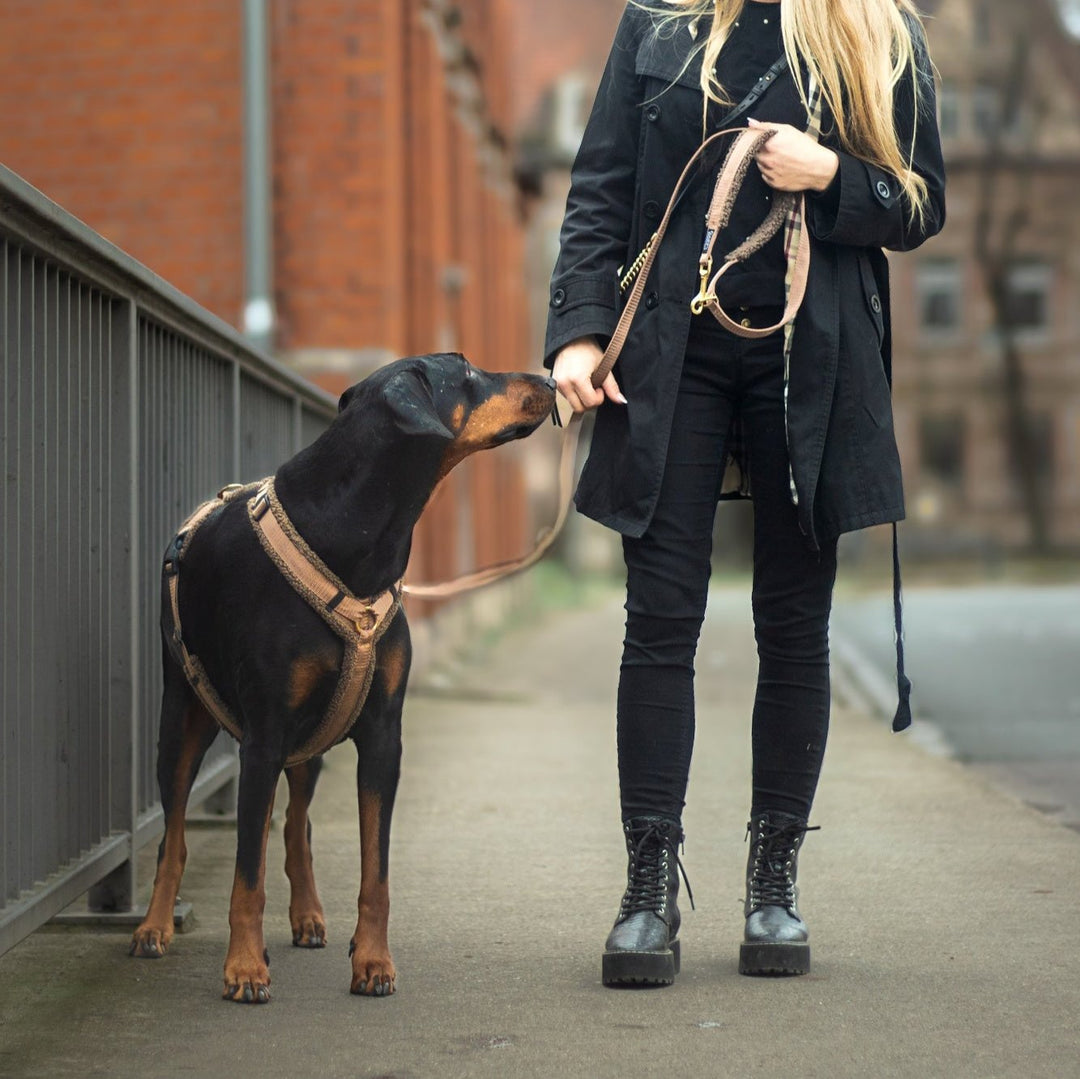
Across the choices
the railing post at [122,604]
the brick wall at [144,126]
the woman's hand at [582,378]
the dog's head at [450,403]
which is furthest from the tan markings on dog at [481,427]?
the brick wall at [144,126]

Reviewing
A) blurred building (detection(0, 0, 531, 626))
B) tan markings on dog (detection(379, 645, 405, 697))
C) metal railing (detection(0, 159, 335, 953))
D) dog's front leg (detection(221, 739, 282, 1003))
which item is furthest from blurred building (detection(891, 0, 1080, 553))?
dog's front leg (detection(221, 739, 282, 1003))

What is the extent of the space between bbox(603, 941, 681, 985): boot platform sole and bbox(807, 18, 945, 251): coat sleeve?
1.43 m

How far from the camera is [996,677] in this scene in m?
11.0

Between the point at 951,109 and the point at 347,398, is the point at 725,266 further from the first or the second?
the point at 951,109

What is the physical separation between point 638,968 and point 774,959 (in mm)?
294

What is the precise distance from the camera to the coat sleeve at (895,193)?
352 centimetres

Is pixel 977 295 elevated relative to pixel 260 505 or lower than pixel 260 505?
elevated

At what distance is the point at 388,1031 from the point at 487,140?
16.7m

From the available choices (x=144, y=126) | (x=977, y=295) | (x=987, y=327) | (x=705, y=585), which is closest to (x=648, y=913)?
(x=705, y=585)

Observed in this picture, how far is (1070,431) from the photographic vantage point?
44250 millimetres

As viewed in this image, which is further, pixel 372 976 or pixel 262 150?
pixel 262 150

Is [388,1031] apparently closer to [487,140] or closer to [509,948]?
[509,948]

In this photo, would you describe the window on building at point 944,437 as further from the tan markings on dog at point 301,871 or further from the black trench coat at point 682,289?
the tan markings on dog at point 301,871

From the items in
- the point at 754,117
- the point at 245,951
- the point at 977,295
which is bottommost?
the point at 245,951
